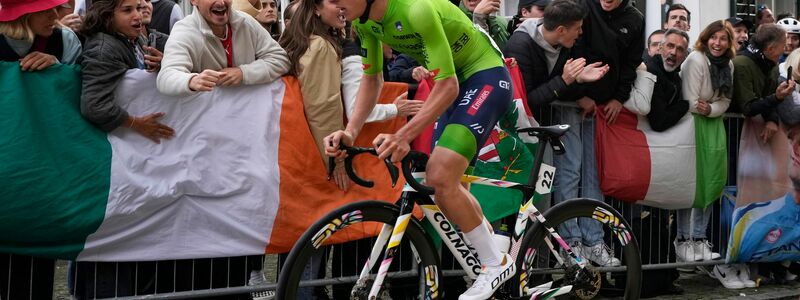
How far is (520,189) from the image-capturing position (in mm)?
5934

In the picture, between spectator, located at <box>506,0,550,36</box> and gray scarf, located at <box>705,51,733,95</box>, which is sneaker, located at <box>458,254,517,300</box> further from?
spectator, located at <box>506,0,550,36</box>

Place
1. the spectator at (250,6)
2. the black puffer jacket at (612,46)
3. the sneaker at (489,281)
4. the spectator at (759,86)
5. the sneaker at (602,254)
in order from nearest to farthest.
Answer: the sneaker at (489,281), the sneaker at (602,254), the black puffer jacket at (612,46), the spectator at (250,6), the spectator at (759,86)

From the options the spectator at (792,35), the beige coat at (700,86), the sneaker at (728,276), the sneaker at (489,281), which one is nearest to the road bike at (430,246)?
the sneaker at (489,281)

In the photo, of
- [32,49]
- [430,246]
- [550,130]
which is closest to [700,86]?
[550,130]

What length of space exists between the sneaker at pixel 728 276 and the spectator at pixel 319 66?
360cm

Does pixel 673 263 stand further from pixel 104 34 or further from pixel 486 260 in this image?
pixel 104 34

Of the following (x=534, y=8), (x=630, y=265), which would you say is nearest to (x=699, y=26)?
(x=534, y=8)

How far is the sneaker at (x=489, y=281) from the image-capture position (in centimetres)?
556

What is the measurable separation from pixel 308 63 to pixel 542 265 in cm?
192

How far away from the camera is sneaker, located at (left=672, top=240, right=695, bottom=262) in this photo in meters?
8.38

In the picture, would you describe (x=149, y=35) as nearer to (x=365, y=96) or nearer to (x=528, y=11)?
(x=365, y=96)

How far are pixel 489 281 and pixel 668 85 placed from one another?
130 inches

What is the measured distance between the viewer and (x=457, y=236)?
18.8 ft

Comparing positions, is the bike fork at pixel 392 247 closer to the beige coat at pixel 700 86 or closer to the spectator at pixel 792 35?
the beige coat at pixel 700 86
